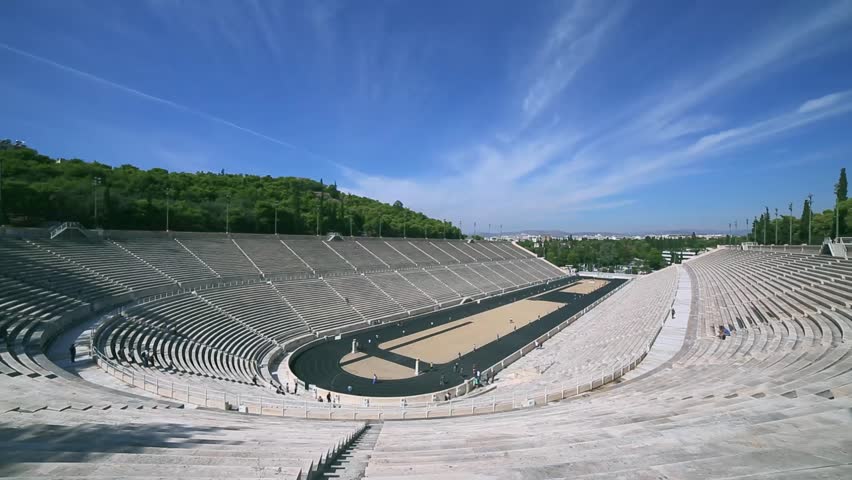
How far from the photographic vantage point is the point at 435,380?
18359 millimetres

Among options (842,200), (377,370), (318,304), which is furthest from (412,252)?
(842,200)

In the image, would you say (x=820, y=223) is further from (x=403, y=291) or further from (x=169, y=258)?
(x=169, y=258)

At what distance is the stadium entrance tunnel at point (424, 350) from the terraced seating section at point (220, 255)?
11.0 meters

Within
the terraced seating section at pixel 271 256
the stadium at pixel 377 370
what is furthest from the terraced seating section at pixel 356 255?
the terraced seating section at pixel 271 256

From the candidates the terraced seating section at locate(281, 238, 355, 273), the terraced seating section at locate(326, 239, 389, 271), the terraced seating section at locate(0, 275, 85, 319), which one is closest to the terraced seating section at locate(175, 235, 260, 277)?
the terraced seating section at locate(281, 238, 355, 273)

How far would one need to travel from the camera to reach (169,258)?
26875 mm

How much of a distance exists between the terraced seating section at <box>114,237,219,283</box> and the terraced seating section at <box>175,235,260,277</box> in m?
0.73

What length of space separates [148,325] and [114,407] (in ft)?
37.6

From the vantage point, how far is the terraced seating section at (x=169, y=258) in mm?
25400

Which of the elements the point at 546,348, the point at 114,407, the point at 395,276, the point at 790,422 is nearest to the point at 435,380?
the point at 546,348

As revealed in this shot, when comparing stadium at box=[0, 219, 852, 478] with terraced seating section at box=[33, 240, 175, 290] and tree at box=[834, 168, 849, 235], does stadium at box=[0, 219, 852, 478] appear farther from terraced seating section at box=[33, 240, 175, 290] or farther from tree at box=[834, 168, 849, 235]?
tree at box=[834, 168, 849, 235]

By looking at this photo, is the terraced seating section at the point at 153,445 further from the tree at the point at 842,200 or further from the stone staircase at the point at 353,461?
the tree at the point at 842,200

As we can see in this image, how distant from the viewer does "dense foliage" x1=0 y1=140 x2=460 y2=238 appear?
31094 millimetres

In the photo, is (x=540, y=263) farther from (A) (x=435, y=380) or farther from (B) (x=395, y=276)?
(A) (x=435, y=380)
